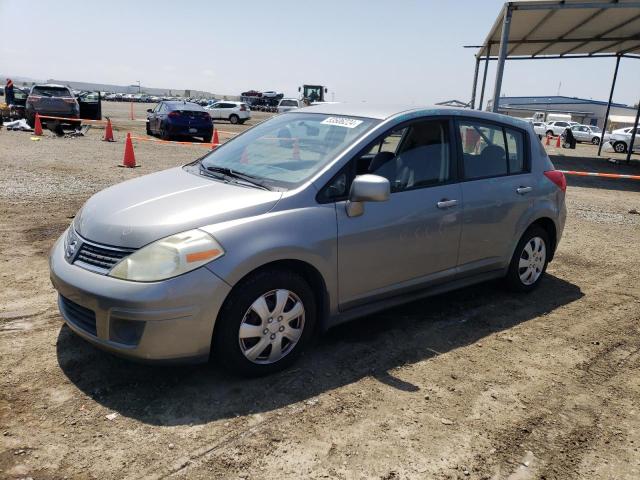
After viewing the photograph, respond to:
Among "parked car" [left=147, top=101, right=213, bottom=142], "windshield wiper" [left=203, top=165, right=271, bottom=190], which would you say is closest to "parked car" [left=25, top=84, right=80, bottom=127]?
"parked car" [left=147, top=101, right=213, bottom=142]

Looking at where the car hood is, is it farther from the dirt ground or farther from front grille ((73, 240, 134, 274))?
the dirt ground

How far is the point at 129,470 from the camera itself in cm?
246

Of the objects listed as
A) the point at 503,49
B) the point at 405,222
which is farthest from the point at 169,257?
the point at 503,49

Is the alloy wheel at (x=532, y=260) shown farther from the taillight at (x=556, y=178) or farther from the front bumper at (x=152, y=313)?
the front bumper at (x=152, y=313)

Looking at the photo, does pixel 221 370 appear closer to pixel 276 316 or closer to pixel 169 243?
pixel 276 316

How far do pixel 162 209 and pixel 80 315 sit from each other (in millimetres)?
793

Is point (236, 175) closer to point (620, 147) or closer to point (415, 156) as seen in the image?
point (415, 156)

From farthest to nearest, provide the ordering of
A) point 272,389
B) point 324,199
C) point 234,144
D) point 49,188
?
1. point 49,188
2. point 234,144
3. point 324,199
4. point 272,389

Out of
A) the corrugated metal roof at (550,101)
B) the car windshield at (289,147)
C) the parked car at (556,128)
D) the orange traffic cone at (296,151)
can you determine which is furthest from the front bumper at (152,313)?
the corrugated metal roof at (550,101)

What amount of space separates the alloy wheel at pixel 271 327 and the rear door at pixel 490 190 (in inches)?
65.4

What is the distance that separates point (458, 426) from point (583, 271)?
3.87 metres

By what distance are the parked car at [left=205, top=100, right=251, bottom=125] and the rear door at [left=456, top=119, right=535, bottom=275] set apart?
3384 centimetres

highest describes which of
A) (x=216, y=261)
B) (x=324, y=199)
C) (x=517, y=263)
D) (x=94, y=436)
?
(x=324, y=199)

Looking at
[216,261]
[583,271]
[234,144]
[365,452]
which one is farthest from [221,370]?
[583,271]
